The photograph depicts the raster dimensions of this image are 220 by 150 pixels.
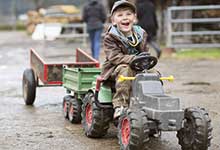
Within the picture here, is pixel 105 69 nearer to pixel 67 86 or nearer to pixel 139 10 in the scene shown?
pixel 67 86

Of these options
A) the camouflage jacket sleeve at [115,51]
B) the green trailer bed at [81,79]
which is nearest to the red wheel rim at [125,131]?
the camouflage jacket sleeve at [115,51]

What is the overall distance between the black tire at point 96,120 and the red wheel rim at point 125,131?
66cm

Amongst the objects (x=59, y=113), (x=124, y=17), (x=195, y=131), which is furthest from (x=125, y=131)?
(x=59, y=113)

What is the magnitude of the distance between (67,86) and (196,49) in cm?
1135

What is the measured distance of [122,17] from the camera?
6.35 metres

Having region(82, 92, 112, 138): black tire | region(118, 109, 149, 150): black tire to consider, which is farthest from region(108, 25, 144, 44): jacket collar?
region(118, 109, 149, 150): black tire

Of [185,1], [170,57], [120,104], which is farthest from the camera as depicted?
[185,1]

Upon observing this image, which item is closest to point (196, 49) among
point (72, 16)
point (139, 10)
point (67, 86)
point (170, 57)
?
point (170, 57)

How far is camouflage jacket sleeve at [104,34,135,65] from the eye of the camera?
6.14 meters

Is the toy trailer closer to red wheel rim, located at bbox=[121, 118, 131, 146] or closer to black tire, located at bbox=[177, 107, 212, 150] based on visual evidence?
red wheel rim, located at bbox=[121, 118, 131, 146]

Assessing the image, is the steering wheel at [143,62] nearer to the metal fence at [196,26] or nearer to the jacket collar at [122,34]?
the jacket collar at [122,34]

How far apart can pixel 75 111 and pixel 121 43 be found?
4.55 feet

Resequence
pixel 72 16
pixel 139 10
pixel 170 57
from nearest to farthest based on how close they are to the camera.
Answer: pixel 139 10
pixel 170 57
pixel 72 16

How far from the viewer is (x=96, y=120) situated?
20.4ft
